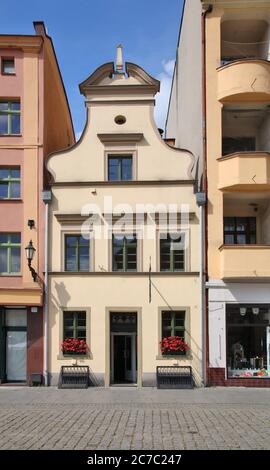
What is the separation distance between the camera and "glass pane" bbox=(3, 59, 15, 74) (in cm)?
2281

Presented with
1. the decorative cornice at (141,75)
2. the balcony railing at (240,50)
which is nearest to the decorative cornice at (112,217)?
the decorative cornice at (141,75)

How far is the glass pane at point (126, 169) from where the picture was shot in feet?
72.3

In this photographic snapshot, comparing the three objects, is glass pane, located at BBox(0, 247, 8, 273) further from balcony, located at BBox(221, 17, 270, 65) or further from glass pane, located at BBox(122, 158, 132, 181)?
balcony, located at BBox(221, 17, 270, 65)

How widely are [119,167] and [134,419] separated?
427 inches

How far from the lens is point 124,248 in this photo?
21.5 meters

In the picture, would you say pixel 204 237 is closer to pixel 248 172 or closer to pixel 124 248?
pixel 248 172

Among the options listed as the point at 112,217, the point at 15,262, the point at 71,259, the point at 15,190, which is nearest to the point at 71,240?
the point at 71,259

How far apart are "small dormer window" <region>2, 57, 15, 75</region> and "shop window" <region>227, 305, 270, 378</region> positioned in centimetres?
1238

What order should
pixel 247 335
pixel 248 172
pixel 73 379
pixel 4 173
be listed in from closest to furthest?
1. pixel 73 379
2. pixel 248 172
3. pixel 247 335
4. pixel 4 173

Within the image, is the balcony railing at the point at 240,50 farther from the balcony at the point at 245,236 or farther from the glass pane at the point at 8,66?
the glass pane at the point at 8,66

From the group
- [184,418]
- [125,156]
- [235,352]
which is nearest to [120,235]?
[125,156]

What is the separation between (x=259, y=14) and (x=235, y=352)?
1289 cm

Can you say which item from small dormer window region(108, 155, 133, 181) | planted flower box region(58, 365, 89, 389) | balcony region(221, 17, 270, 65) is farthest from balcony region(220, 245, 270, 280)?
balcony region(221, 17, 270, 65)

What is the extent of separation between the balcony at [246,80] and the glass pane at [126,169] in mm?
4230
